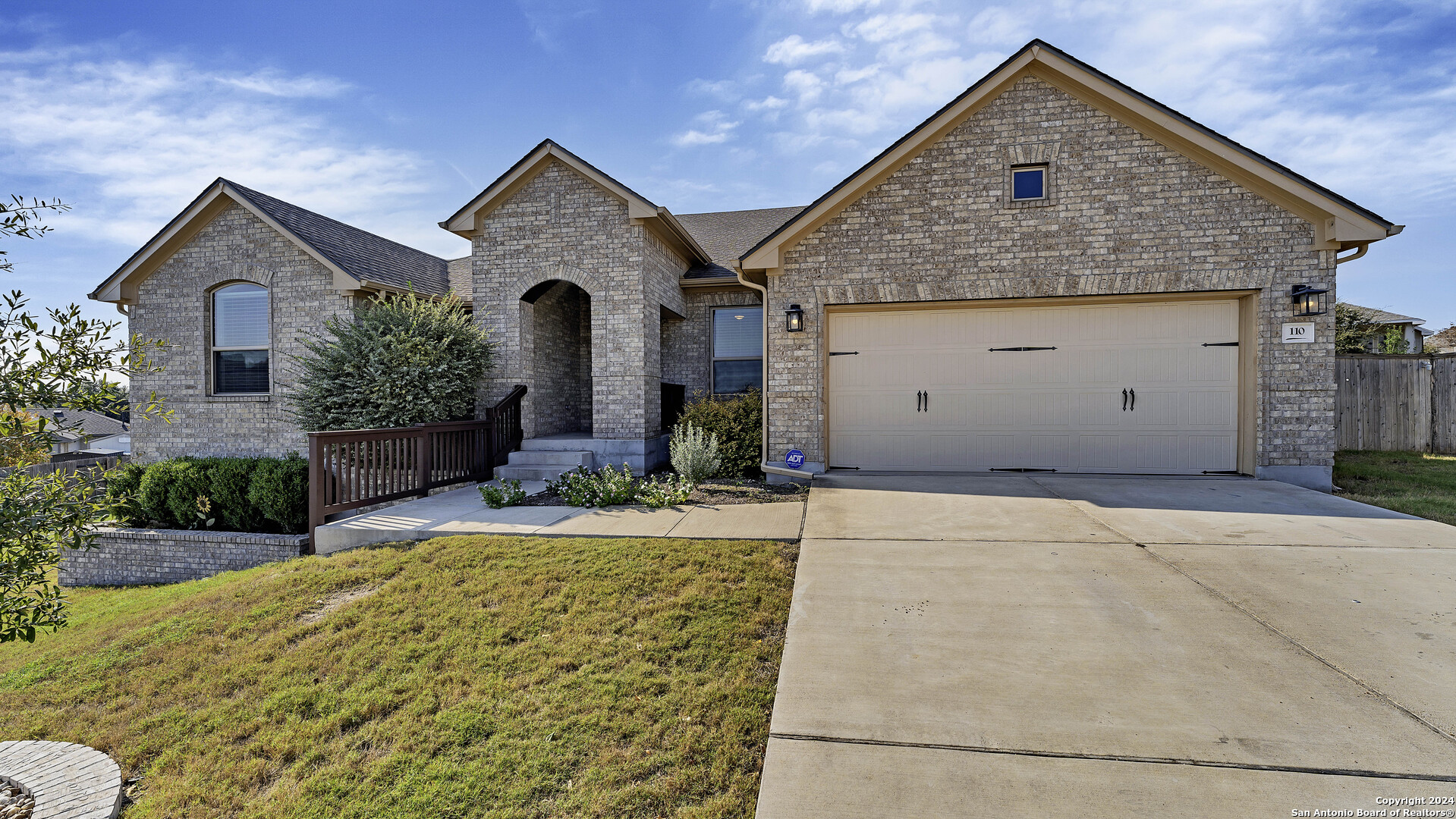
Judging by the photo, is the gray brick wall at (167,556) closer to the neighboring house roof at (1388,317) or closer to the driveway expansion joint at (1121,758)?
the driveway expansion joint at (1121,758)

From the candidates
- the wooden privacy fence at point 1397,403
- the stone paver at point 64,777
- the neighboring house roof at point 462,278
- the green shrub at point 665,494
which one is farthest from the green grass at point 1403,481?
the neighboring house roof at point 462,278

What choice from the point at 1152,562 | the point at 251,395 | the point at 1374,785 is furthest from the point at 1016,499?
the point at 251,395

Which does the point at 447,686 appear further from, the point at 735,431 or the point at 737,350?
the point at 737,350

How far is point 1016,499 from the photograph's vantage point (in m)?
6.49

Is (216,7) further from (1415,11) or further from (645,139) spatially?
(1415,11)

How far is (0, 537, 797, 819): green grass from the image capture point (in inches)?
97.1

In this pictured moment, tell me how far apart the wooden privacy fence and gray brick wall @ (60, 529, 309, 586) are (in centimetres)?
1639

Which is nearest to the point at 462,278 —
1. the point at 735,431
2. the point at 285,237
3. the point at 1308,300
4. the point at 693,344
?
the point at 285,237

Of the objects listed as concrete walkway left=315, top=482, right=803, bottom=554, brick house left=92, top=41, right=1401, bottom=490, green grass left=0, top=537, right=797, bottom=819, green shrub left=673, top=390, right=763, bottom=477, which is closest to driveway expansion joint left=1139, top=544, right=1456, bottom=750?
green grass left=0, top=537, right=797, bottom=819

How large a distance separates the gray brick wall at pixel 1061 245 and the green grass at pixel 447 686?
15.4 ft

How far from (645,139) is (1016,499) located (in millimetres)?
8970

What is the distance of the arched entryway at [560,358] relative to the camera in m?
10.3

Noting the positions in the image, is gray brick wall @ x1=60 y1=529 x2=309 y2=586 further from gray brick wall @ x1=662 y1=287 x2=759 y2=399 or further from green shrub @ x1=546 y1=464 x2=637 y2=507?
gray brick wall @ x1=662 y1=287 x2=759 y2=399

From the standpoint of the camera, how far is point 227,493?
25.6 ft
